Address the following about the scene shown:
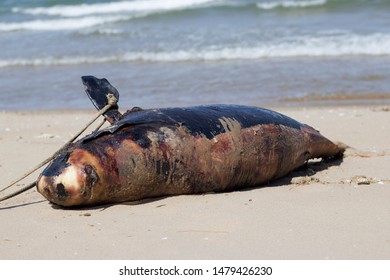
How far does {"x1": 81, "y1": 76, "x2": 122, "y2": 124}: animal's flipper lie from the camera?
17.3 ft

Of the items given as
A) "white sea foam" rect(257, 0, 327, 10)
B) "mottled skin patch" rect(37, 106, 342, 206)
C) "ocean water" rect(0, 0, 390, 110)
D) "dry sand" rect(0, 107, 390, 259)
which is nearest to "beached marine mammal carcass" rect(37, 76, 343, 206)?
"mottled skin patch" rect(37, 106, 342, 206)

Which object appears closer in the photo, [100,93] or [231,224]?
[231,224]

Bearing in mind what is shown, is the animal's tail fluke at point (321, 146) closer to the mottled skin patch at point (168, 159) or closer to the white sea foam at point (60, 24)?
the mottled skin patch at point (168, 159)

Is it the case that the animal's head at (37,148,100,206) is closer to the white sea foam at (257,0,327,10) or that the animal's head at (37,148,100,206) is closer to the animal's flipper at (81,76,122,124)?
the animal's flipper at (81,76,122,124)

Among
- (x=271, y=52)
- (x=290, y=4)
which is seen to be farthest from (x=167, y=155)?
(x=290, y=4)

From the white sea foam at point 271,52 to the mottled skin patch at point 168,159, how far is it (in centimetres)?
852

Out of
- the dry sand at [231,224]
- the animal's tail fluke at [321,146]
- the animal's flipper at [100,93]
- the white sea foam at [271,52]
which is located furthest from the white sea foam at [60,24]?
the animal's flipper at [100,93]

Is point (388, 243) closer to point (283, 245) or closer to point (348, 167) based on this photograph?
point (283, 245)

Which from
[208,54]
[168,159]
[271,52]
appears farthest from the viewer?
[208,54]

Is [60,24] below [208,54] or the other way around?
the other way around

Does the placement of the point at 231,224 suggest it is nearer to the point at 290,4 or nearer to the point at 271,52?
the point at 271,52

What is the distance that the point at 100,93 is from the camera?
532 centimetres

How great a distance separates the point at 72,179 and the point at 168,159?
0.64 metres
